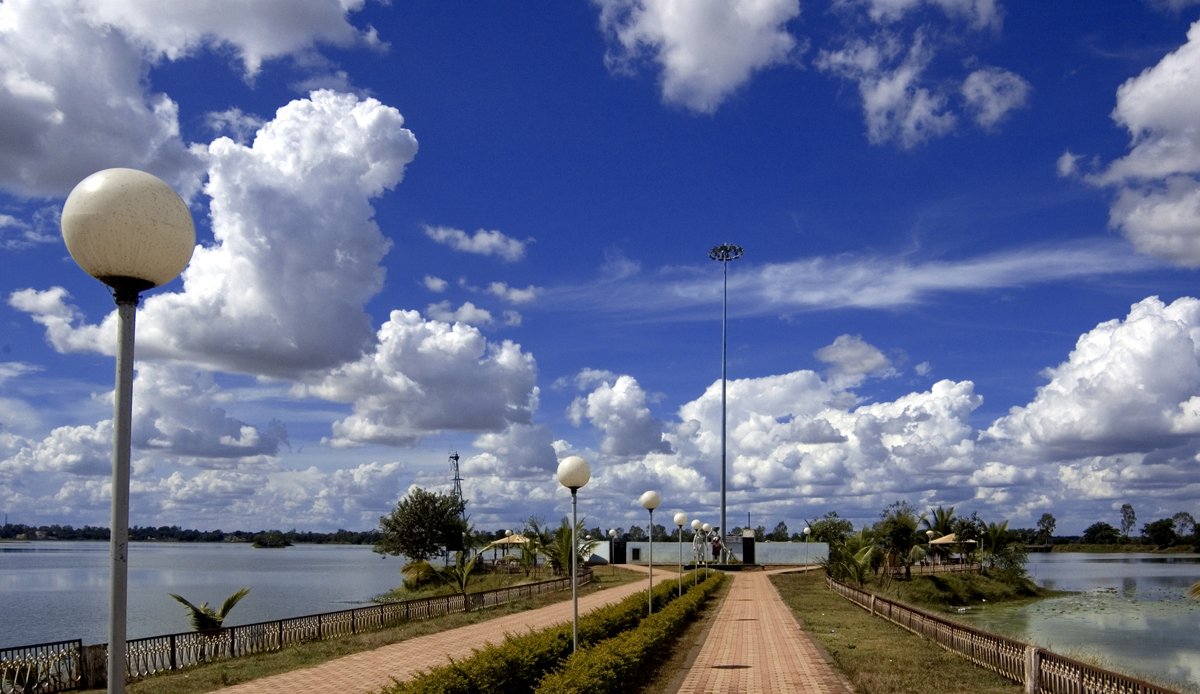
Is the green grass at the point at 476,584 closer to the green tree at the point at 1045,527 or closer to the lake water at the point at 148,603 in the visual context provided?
the lake water at the point at 148,603

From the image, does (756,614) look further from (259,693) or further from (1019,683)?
(259,693)

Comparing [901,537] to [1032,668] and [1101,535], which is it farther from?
[1101,535]

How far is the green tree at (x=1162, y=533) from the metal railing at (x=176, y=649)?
128m

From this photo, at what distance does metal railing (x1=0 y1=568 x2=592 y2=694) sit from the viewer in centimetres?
1163

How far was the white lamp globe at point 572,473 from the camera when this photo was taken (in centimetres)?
1216

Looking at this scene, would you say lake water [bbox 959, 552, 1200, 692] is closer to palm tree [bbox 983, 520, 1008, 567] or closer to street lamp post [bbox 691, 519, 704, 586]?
palm tree [bbox 983, 520, 1008, 567]

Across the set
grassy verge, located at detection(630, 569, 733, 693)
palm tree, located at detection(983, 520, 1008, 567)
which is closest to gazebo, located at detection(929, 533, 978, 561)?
palm tree, located at detection(983, 520, 1008, 567)

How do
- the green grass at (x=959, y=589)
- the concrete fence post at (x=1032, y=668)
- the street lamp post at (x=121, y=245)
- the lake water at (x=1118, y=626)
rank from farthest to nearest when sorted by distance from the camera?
the green grass at (x=959, y=589) → the lake water at (x=1118, y=626) → the concrete fence post at (x=1032, y=668) → the street lamp post at (x=121, y=245)

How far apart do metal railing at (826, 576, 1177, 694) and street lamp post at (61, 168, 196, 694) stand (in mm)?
8446

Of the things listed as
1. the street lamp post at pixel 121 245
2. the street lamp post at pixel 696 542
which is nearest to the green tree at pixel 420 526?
the street lamp post at pixel 696 542

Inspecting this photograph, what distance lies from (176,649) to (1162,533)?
139627 mm

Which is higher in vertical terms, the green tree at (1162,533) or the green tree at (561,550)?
the green tree at (561,550)

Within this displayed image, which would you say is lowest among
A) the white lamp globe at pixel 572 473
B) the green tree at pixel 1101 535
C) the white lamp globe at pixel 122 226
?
the green tree at pixel 1101 535

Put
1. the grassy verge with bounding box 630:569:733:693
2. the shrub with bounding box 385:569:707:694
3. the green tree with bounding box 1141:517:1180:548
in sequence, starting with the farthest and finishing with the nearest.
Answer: the green tree with bounding box 1141:517:1180:548
the grassy verge with bounding box 630:569:733:693
the shrub with bounding box 385:569:707:694
